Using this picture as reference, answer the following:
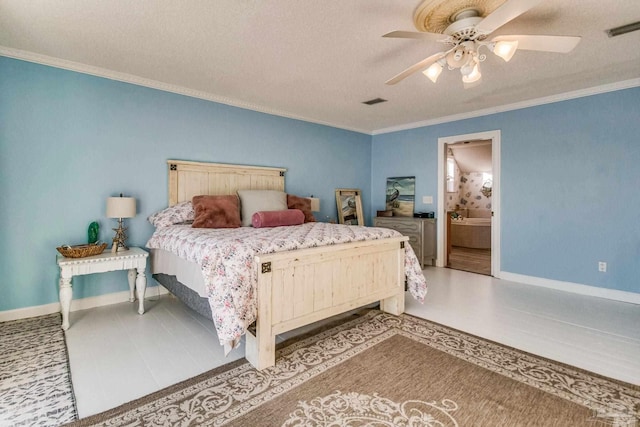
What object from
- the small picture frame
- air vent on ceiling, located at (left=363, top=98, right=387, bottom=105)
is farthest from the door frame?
air vent on ceiling, located at (left=363, top=98, right=387, bottom=105)

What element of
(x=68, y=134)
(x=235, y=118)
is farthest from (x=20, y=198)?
(x=235, y=118)

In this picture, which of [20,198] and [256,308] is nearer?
[256,308]

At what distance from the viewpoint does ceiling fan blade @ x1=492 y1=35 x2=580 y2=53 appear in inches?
75.6

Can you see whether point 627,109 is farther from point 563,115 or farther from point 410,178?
point 410,178

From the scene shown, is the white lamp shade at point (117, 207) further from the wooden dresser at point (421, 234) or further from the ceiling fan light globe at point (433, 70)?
the wooden dresser at point (421, 234)

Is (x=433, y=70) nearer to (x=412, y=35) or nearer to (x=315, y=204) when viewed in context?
(x=412, y=35)

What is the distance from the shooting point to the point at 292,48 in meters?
2.65

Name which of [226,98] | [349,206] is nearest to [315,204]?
[349,206]

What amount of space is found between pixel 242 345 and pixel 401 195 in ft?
13.6

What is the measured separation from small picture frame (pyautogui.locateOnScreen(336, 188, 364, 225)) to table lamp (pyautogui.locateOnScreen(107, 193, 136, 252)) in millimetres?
3342

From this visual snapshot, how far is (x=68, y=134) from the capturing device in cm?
302

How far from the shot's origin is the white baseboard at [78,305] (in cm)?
282

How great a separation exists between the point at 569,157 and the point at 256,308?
165 inches

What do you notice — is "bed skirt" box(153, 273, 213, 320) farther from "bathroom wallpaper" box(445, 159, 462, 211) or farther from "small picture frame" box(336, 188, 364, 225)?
"bathroom wallpaper" box(445, 159, 462, 211)
